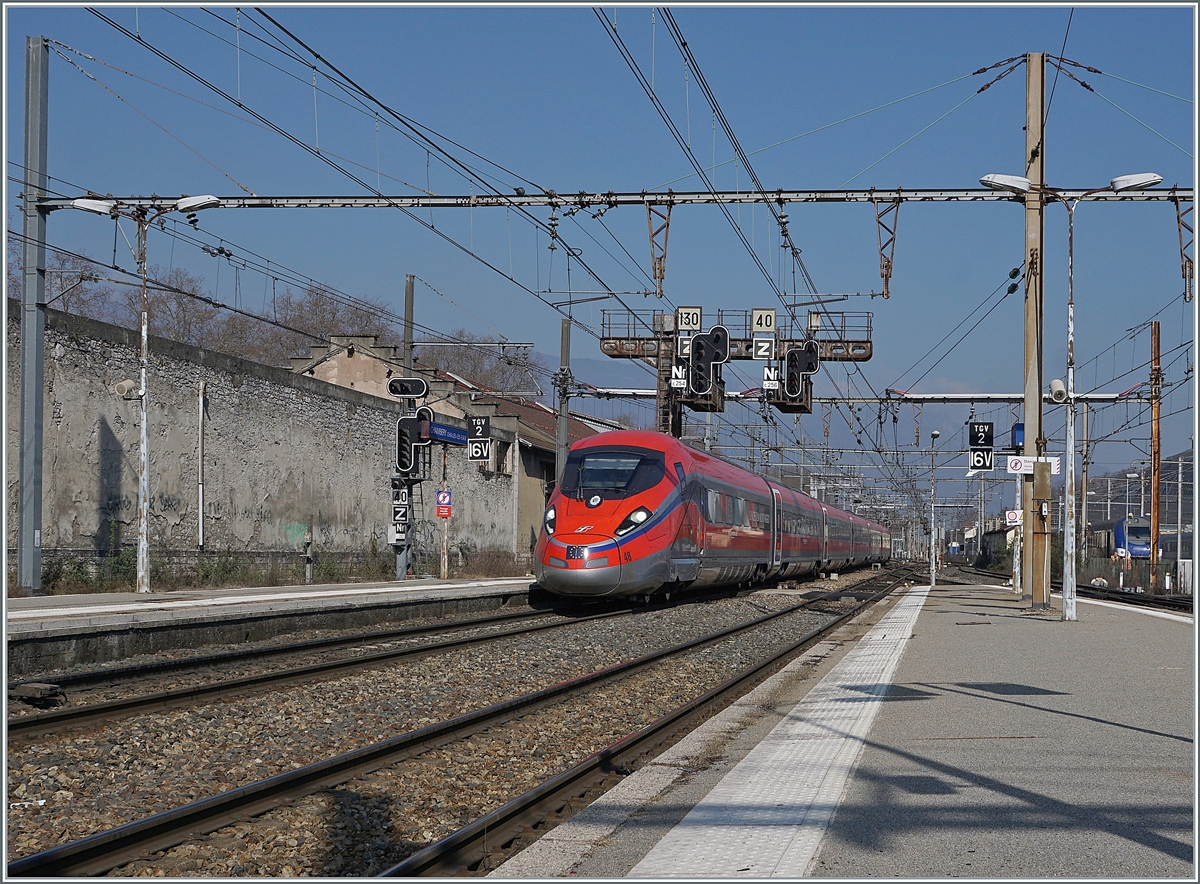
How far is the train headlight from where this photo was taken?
70.4ft

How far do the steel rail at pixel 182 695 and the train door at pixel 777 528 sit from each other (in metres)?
19.6

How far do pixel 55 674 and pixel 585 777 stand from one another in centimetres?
719

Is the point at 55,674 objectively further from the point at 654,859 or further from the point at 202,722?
the point at 654,859

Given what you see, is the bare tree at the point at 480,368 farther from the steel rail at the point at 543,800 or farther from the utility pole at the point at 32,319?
the steel rail at the point at 543,800

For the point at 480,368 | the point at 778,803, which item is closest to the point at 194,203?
the point at 778,803


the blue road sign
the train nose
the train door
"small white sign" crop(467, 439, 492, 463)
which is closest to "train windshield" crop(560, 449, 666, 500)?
the train nose

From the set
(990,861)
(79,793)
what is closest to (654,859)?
(990,861)

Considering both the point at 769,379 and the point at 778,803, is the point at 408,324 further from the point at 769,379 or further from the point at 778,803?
the point at 778,803

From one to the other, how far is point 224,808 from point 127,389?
773 inches

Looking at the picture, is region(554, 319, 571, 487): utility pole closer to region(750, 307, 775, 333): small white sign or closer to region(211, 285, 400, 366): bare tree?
region(750, 307, 775, 333): small white sign

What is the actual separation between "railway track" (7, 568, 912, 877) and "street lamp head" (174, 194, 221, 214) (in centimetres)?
1313

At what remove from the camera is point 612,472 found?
2269cm

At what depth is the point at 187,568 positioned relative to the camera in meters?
26.6

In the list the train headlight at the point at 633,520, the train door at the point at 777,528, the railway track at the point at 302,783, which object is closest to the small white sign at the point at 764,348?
the train door at the point at 777,528
